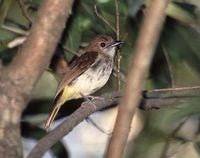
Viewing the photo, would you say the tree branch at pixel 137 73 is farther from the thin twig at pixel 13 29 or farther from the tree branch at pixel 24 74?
the thin twig at pixel 13 29

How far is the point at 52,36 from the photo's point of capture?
93 cm

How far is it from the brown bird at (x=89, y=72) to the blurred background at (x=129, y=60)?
1.35 ft

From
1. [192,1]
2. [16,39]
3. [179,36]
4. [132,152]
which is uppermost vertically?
[192,1]

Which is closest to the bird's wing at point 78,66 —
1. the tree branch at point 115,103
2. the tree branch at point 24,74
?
the tree branch at point 115,103

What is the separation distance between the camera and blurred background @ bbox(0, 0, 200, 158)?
1754 mm

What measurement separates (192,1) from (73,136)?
56.4 inches

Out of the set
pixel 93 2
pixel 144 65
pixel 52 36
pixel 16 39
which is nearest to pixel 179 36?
pixel 93 2

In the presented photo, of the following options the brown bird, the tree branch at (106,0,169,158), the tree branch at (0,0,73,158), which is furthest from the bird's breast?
the tree branch at (106,0,169,158)

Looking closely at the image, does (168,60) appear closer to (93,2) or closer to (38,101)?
(93,2)

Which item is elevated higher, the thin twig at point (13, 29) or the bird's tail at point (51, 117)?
the thin twig at point (13, 29)

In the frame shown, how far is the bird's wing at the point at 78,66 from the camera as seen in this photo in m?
3.11

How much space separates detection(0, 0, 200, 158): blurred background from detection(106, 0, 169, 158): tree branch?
785mm

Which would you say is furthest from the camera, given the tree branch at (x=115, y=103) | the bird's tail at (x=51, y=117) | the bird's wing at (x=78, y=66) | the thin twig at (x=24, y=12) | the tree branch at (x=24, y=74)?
the bird's wing at (x=78, y=66)

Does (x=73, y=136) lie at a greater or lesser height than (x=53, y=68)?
lesser
